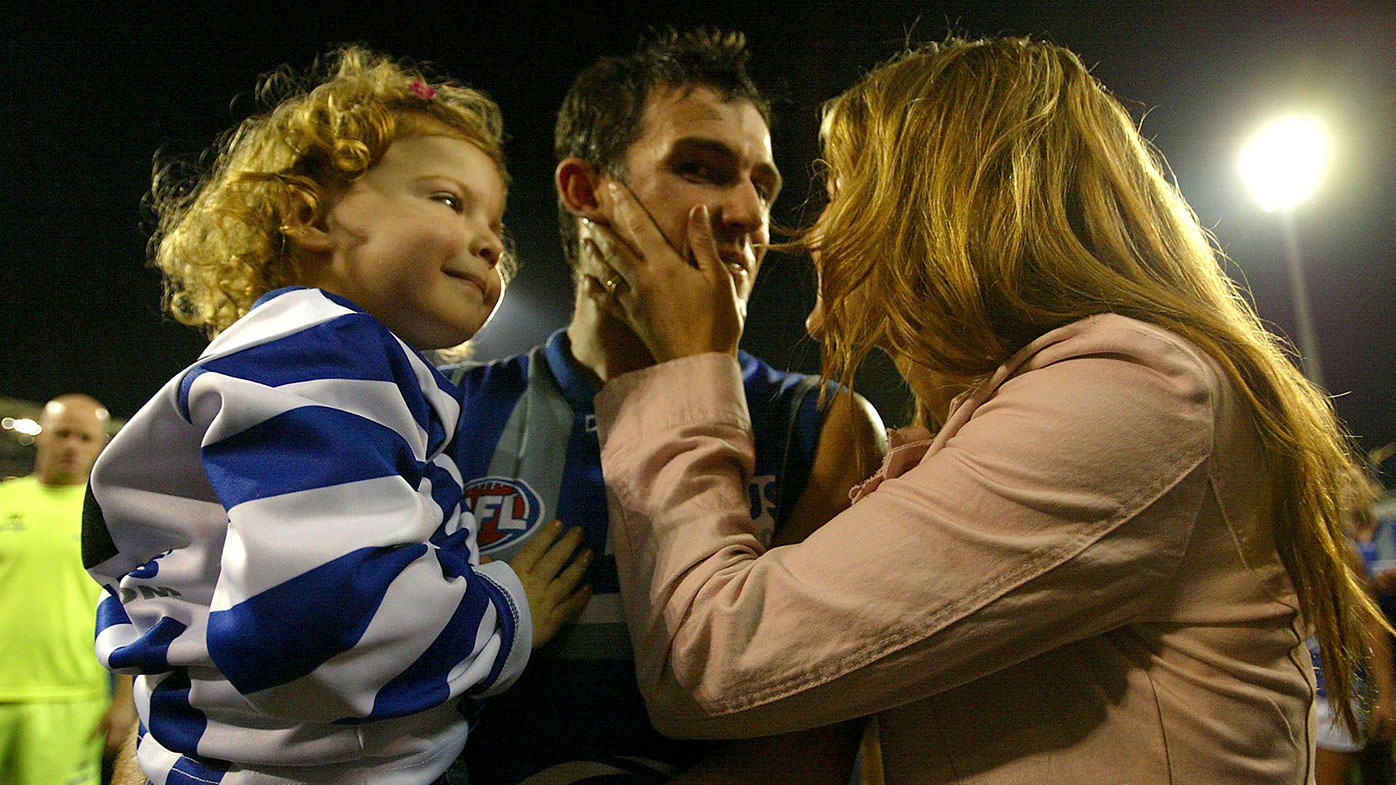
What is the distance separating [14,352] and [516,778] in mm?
7981

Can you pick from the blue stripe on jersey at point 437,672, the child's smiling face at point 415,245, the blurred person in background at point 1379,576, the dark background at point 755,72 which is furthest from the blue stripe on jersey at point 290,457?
the blurred person in background at point 1379,576

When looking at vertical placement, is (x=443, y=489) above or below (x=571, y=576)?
above

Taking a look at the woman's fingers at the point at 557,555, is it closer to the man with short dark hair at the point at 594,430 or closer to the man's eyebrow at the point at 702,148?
the man with short dark hair at the point at 594,430

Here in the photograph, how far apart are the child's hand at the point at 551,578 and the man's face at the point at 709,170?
0.64 m

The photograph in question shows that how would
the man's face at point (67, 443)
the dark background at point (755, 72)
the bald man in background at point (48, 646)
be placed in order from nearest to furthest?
the bald man in background at point (48, 646) < the man's face at point (67, 443) < the dark background at point (755, 72)

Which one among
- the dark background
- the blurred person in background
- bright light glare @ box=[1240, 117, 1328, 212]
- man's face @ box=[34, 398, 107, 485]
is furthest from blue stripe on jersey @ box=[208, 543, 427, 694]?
bright light glare @ box=[1240, 117, 1328, 212]

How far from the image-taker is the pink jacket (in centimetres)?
71

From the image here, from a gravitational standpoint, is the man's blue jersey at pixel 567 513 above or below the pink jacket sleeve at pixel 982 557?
below

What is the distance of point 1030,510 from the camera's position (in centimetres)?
72

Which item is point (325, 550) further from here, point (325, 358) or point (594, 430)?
point (594, 430)

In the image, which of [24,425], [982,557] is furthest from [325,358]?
[24,425]

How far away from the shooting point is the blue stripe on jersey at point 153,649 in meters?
0.82

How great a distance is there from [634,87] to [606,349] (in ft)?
2.13

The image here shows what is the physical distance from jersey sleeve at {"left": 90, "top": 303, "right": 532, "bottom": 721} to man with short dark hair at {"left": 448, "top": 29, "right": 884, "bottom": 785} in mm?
316
